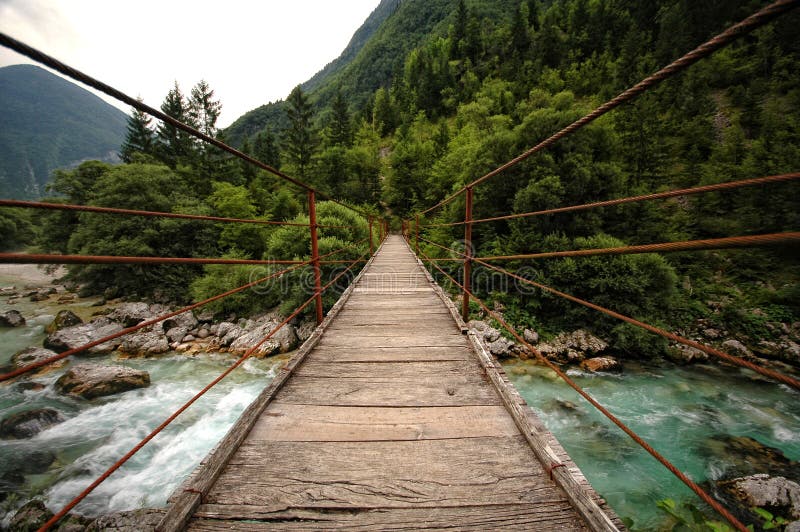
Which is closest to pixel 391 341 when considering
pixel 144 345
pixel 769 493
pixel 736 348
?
pixel 769 493

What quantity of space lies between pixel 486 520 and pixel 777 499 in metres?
5.76

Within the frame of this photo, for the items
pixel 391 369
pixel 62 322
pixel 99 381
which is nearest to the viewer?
pixel 391 369

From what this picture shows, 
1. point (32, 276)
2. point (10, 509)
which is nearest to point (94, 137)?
point (32, 276)

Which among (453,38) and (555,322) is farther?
(453,38)

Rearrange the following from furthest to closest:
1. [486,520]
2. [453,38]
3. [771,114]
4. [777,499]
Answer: [453,38]
[771,114]
[777,499]
[486,520]

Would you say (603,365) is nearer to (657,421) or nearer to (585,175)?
(657,421)

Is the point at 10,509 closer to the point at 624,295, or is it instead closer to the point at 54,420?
the point at 54,420

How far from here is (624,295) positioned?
28.0 feet

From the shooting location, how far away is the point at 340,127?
31.5 m

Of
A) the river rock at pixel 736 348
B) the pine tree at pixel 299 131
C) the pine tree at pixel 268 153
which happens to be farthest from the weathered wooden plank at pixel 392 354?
the pine tree at pixel 268 153

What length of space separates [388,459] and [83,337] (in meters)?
13.0

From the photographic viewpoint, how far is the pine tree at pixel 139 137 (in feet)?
80.2

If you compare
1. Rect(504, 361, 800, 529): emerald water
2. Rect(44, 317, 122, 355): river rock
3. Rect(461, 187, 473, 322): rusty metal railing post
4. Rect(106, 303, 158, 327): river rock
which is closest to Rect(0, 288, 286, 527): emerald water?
Rect(44, 317, 122, 355): river rock

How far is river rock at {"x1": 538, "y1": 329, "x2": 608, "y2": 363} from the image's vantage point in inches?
315
